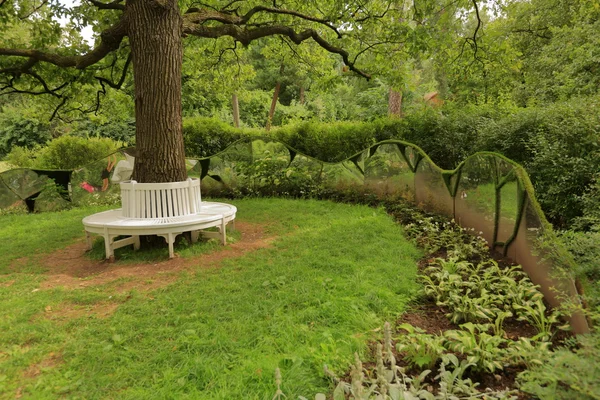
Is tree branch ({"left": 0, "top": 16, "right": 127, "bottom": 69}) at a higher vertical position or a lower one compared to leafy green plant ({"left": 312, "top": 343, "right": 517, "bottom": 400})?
higher

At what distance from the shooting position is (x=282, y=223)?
6.27m

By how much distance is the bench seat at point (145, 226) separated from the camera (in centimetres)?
443

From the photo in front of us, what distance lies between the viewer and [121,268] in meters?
4.36

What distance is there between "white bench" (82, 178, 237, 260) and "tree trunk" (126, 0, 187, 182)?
27 cm


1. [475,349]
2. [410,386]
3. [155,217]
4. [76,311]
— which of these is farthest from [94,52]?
[475,349]

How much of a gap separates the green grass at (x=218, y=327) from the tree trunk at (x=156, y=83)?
143 centimetres

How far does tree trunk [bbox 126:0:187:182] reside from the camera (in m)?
4.87

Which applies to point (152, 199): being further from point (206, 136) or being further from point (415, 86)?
point (415, 86)

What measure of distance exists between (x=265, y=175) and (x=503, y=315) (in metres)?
6.81

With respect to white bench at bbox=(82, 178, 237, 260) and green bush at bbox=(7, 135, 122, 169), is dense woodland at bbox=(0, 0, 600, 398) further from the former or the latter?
white bench at bbox=(82, 178, 237, 260)

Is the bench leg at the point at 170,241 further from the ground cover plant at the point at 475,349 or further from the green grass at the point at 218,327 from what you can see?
the ground cover plant at the point at 475,349

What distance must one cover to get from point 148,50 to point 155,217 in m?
2.36

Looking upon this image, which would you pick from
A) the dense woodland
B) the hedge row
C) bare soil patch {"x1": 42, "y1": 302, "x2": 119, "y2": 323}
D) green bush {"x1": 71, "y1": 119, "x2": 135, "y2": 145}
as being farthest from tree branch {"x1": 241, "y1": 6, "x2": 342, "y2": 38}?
green bush {"x1": 71, "y1": 119, "x2": 135, "y2": 145}

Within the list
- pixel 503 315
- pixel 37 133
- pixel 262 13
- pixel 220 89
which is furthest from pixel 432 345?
pixel 37 133
